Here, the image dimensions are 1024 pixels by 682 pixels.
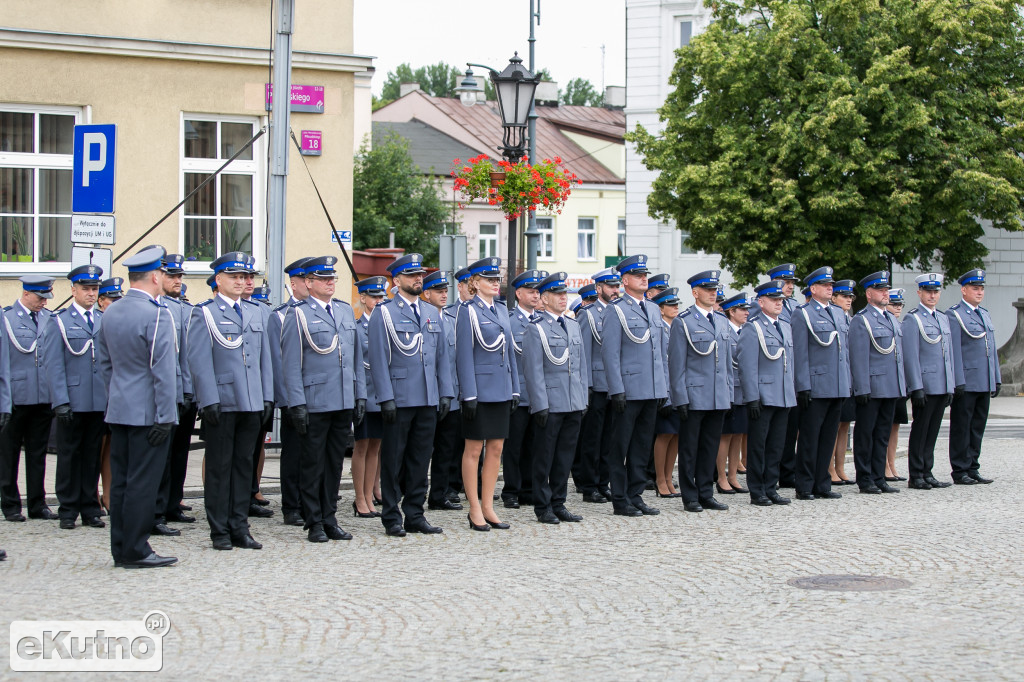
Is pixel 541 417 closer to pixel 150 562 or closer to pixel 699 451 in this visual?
pixel 699 451

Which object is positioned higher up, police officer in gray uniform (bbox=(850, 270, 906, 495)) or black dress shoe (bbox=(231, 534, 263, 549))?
police officer in gray uniform (bbox=(850, 270, 906, 495))

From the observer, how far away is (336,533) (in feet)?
A: 32.6

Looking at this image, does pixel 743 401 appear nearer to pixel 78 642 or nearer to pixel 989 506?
pixel 989 506

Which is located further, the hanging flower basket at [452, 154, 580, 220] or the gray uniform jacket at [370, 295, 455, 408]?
the hanging flower basket at [452, 154, 580, 220]

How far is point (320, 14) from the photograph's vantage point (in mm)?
18781

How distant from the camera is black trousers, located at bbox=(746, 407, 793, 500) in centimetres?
1185

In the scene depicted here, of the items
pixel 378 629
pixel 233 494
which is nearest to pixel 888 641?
pixel 378 629

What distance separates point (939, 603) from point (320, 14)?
1388cm

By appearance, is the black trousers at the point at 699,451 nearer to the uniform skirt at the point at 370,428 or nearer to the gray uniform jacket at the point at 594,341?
the gray uniform jacket at the point at 594,341

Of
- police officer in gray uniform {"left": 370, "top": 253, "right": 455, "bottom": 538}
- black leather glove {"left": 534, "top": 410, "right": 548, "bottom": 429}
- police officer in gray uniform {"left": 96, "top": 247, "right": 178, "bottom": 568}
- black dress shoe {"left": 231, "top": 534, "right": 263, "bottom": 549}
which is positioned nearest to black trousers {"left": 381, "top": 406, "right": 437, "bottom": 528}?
police officer in gray uniform {"left": 370, "top": 253, "right": 455, "bottom": 538}

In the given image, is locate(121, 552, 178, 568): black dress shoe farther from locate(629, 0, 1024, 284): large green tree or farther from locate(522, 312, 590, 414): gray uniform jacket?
locate(629, 0, 1024, 284): large green tree

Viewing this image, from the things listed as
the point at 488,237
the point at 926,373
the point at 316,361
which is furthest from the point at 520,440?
the point at 488,237

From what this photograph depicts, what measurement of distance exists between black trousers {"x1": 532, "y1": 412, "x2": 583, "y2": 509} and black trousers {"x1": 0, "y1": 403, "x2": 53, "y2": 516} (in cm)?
415

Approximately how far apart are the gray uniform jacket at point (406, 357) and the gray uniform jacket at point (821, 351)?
148 inches
